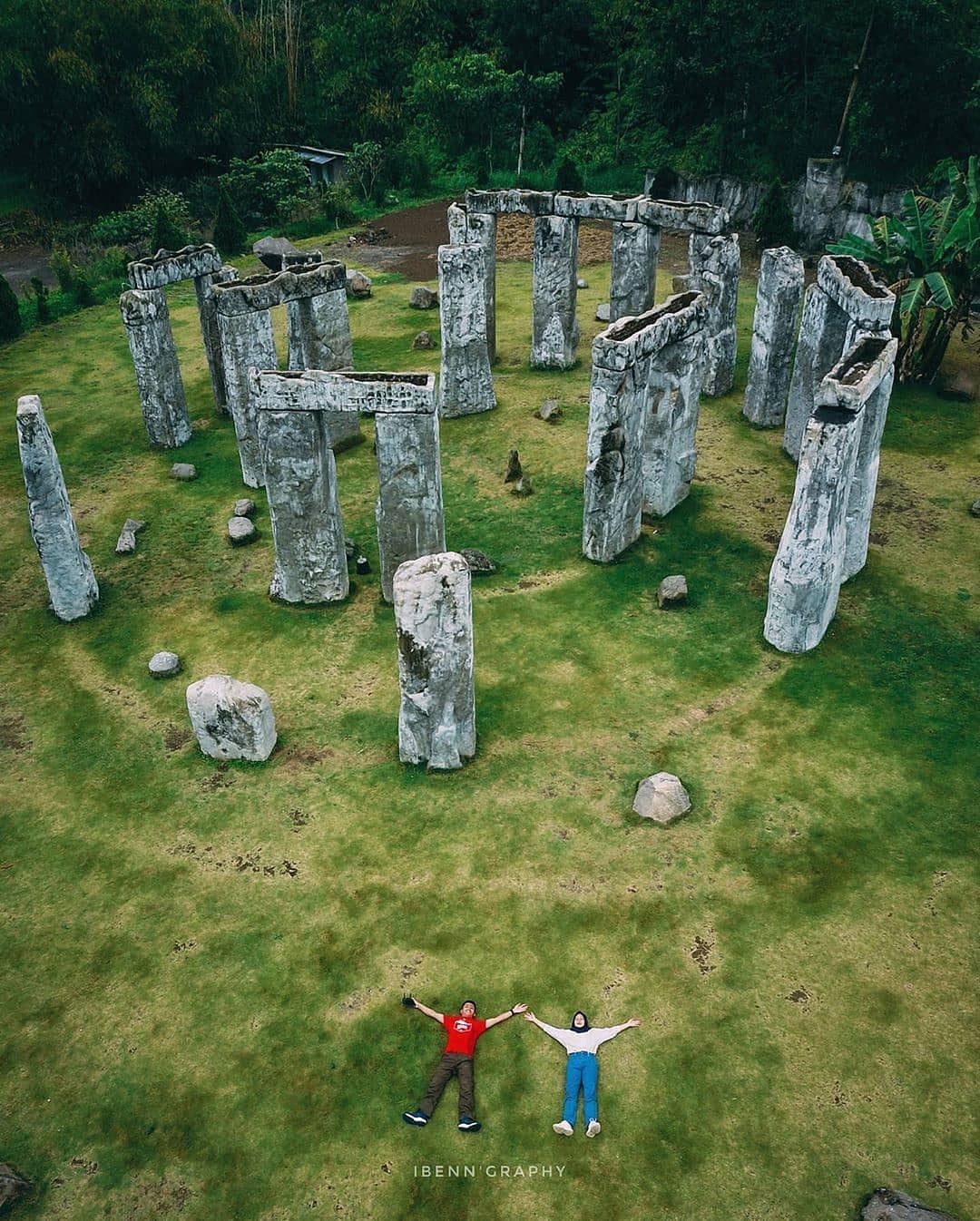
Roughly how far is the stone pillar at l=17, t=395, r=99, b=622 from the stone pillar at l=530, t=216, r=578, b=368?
1036 cm

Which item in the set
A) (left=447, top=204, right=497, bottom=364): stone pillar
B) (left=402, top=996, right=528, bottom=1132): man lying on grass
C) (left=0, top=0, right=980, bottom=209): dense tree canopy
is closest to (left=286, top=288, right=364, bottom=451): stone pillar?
(left=447, top=204, right=497, bottom=364): stone pillar

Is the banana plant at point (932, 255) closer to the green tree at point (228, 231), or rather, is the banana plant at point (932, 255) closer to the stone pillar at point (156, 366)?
the stone pillar at point (156, 366)

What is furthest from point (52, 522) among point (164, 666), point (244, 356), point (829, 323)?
point (829, 323)

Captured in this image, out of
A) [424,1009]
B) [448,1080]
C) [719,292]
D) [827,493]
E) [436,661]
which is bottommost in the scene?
[448,1080]

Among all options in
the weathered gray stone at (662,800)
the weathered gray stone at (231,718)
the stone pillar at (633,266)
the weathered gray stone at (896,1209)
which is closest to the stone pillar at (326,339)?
the stone pillar at (633,266)

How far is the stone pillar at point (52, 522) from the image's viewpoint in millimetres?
12023

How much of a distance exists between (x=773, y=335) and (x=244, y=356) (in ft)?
28.2

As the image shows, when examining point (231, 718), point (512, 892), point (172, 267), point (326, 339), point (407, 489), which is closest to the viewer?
point (512, 892)

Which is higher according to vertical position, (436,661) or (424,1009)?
(436,661)

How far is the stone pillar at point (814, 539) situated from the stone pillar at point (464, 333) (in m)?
8.15

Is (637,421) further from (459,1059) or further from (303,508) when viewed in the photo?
(459,1059)

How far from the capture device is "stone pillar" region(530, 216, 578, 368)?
63.1 ft

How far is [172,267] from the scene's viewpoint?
16531mm

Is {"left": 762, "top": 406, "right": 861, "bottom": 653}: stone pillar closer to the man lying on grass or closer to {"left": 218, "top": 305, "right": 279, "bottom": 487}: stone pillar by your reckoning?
the man lying on grass
